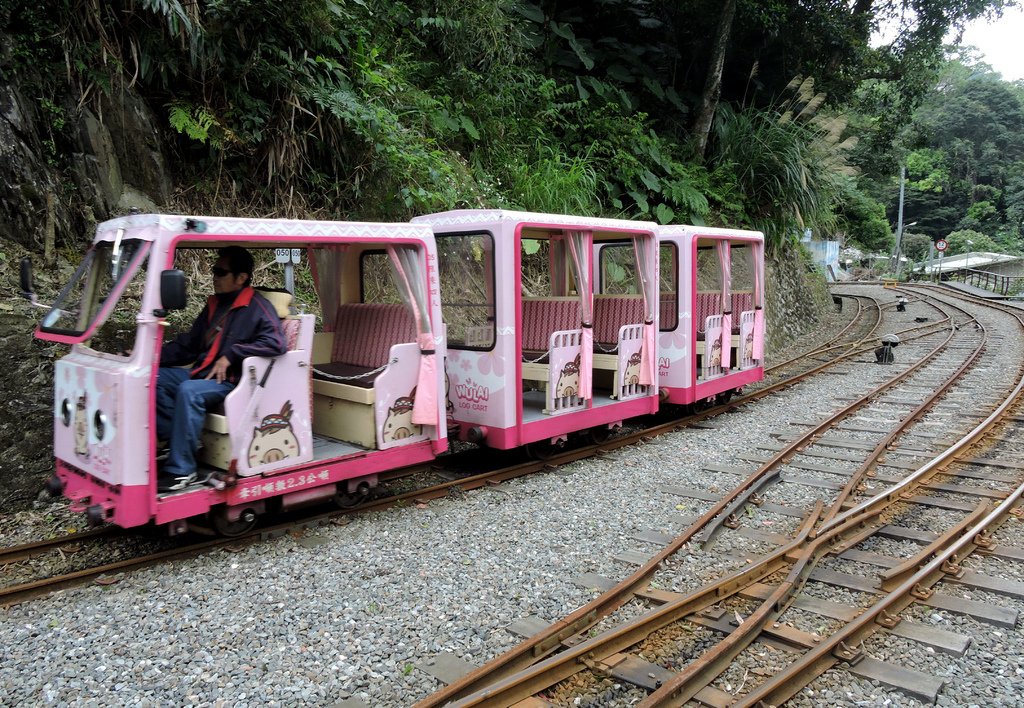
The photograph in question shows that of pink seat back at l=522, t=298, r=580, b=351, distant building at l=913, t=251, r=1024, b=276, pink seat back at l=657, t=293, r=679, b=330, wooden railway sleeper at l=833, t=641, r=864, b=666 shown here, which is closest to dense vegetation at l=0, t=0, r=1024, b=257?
pink seat back at l=522, t=298, r=580, b=351

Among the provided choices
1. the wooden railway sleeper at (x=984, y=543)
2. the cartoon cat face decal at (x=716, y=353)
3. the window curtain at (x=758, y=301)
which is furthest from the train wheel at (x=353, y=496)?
the window curtain at (x=758, y=301)

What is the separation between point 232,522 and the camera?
5.04 metres

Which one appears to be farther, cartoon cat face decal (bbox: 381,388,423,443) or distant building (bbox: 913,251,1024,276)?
distant building (bbox: 913,251,1024,276)

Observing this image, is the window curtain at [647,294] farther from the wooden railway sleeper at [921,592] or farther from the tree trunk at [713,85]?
the tree trunk at [713,85]

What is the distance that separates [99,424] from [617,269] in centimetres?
804

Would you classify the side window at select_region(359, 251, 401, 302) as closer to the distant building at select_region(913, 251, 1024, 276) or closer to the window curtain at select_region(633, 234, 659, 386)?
the window curtain at select_region(633, 234, 659, 386)

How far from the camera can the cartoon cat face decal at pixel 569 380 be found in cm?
713

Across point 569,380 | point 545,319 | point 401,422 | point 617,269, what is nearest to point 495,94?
point 617,269

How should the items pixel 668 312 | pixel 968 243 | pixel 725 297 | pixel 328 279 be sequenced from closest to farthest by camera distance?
pixel 328 279, pixel 668 312, pixel 725 297, pixel 968 243

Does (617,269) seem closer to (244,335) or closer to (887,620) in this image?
(244,335)

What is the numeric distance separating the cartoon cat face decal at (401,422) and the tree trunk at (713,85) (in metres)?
13.3

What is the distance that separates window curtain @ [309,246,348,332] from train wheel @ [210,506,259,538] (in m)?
2.36

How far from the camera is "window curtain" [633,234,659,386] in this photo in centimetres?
790

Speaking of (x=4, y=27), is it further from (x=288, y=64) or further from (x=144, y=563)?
(x=144, y=563)
